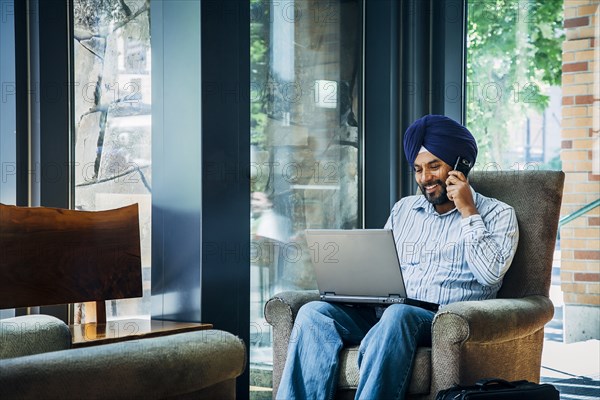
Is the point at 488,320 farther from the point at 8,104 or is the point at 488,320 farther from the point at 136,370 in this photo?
the point at 8,104

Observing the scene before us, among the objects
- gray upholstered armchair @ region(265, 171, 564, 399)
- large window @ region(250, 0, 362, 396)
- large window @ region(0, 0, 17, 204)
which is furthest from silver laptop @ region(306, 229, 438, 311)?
large window @ region(0, 0, 17, 204)

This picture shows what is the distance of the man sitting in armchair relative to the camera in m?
2.58

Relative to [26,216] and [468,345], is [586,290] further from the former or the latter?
[26,216]

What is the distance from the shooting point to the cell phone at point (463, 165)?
3.09 metres

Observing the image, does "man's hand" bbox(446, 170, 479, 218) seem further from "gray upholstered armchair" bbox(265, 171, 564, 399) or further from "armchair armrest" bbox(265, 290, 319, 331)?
"armchair armrest" bbox(265, 290, 319, 331)

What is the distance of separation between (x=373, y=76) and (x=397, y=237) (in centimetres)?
107

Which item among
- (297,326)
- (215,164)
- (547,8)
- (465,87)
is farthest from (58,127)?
(547,8)

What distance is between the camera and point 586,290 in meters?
4.05

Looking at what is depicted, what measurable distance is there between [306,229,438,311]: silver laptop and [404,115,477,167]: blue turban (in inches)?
19.9

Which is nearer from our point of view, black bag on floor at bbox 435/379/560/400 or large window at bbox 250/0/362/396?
black bag on floor at bbox 435/379/560/400

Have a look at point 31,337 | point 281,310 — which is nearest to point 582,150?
point 281,310

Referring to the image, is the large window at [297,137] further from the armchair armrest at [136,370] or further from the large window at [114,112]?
the armchair armrest at [136,370]

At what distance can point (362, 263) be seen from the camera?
2.79m

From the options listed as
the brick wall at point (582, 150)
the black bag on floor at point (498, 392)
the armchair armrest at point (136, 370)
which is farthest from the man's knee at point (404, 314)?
the brick wall at point (582, 150)
